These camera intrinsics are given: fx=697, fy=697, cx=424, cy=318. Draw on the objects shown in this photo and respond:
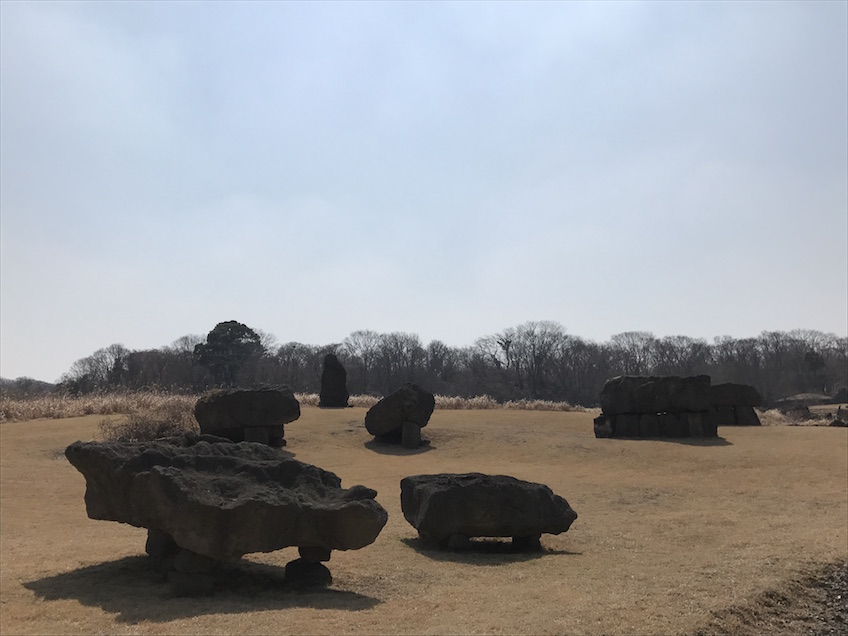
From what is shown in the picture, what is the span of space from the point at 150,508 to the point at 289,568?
5.56 feet

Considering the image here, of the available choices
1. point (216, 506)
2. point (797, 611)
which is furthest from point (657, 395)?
point (216, 506)

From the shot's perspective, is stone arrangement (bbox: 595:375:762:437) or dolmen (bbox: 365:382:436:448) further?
stone arrangement (bbox: 595:375:762:437)

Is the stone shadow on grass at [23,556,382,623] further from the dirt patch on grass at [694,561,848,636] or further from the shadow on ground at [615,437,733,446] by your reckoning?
the shadow on ground at [615,437,733,446]

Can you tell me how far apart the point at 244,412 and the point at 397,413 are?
15.9ft

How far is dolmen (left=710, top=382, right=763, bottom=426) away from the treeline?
105 feet

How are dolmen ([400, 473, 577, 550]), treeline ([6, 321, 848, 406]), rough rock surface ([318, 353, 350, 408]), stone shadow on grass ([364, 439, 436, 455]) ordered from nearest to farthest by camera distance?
dolmen ([400, 473, 577, 550]) → stone shadow on grass ([364, 439, 436, 455]) → rough rock surface ([318, 353, 350, 408]) → treeline ([6, 321, 848, 406])

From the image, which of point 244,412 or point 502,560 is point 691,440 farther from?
point 502,560

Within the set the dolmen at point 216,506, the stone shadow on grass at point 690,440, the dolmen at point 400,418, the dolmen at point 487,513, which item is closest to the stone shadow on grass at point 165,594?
the dolmen at point 216,506

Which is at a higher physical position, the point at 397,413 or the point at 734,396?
the point at 734,396

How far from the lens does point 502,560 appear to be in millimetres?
9406

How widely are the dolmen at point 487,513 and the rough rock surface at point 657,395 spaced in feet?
50.7

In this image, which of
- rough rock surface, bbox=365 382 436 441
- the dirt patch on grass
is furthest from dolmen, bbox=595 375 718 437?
the dirt patch on grass

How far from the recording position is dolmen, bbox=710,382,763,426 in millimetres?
27234

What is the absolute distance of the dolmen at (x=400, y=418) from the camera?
2222 cm
